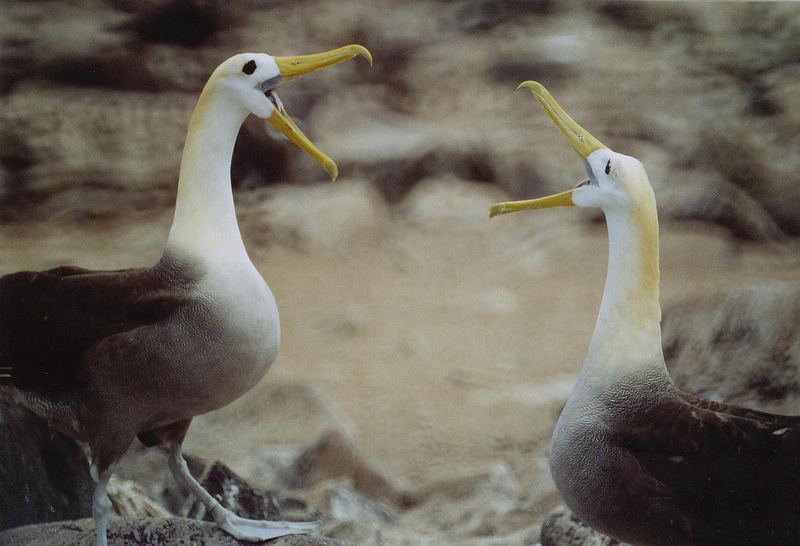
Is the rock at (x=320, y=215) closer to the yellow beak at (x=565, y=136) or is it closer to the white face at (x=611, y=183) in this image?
the yellow beak at (x=565, y=136)

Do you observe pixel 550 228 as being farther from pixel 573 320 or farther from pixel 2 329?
pixel 2 329

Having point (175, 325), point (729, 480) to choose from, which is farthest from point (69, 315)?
point (729, 480)

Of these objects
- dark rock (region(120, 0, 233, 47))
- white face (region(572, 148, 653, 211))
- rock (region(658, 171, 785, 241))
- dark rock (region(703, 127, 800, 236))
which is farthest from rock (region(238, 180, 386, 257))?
dark rock (region(703, 127, 800, 236))

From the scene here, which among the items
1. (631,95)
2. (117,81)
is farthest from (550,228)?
(117,81)

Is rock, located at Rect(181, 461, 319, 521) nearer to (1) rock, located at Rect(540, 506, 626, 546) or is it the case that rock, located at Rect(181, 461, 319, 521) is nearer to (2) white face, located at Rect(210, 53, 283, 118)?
(1) rock, located at Rect(540, 506, 626, 546)

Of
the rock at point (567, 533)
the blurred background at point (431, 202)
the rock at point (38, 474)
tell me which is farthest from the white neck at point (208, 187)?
the rock at point (567, 533)

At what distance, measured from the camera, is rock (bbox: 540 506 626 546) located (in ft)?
8.39

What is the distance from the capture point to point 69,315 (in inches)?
97.0

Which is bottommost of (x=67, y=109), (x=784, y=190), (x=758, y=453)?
(x=758, y=453)

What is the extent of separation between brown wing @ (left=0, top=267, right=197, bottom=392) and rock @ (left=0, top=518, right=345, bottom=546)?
1.39 ft

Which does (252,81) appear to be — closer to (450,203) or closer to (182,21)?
(182,21)

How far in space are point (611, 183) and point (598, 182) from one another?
4cm

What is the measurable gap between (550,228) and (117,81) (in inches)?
54.7

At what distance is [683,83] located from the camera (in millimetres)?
2906
